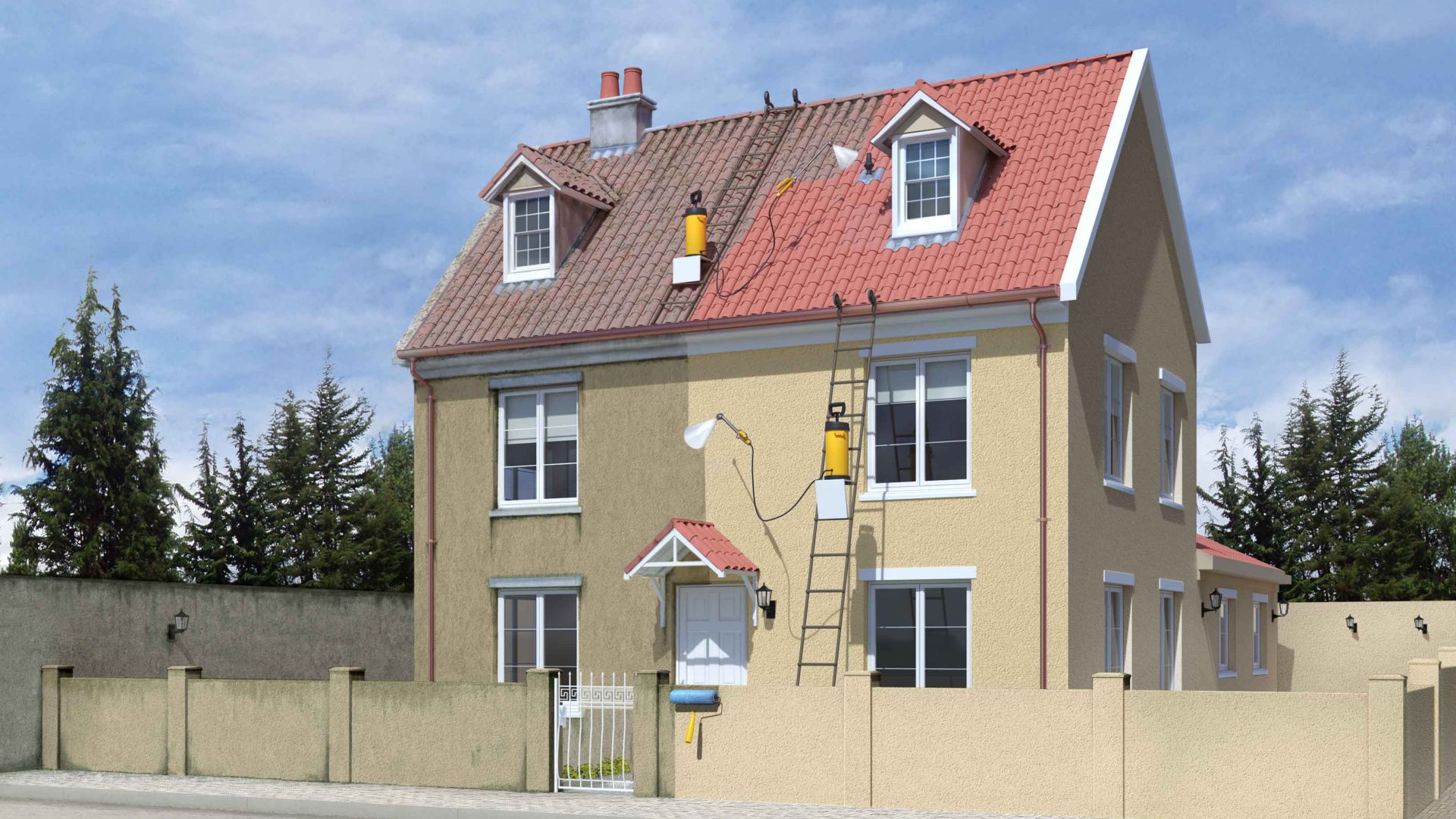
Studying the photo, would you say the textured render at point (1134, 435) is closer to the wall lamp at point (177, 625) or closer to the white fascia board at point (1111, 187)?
the white fascia board at point (1111, 187)

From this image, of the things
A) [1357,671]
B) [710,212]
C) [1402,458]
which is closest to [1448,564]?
[1402,458]

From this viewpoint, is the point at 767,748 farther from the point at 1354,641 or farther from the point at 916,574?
the point at 1354,641

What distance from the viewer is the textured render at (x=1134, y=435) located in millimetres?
19844

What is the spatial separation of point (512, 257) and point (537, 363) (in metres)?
2.33

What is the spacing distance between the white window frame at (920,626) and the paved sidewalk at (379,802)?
3.28m

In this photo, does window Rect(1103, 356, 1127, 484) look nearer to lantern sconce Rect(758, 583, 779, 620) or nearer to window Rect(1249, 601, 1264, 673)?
lantern sconce Rect(758, 583, 779, 620)

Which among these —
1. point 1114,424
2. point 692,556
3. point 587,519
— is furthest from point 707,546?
point 1114,424

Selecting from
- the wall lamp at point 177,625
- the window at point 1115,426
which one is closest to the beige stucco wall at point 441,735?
the wall lamp at point 177,625

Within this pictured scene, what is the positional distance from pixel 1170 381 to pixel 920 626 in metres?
7.02

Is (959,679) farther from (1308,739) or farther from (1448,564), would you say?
(1448,564)

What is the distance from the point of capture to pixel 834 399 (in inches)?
819

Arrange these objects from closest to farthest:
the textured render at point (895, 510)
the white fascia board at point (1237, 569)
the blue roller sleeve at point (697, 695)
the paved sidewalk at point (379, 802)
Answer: the paved sidewalk at point (379, 802), the blue roller sleeve at point (697, 695), the textured render at point (895, 510), the white fascia board at point (1237, 569)

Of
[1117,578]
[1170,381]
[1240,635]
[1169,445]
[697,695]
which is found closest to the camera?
[697,695]

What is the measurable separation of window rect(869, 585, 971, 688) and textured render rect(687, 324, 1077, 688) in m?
0.19
